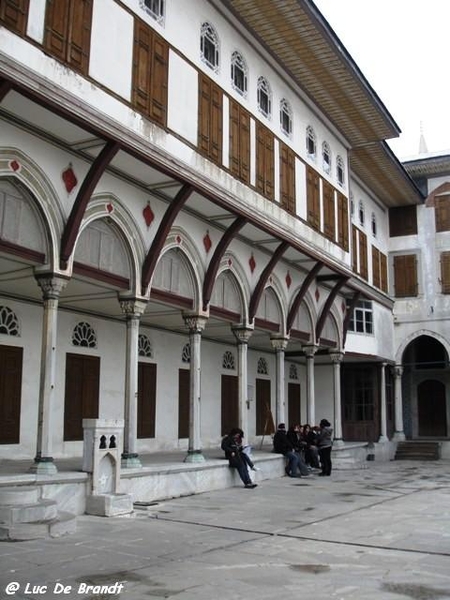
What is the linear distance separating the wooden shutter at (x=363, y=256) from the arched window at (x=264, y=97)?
899 cm

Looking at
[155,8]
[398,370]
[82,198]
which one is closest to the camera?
[82,198]

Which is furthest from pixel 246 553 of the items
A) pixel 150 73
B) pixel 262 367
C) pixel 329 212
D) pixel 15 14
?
pixel 262 367

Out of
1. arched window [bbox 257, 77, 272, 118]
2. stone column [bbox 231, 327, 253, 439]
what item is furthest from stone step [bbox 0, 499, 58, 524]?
arched window [bbox 257, 77, 272, 118]

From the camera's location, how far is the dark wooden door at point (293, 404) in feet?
78.2

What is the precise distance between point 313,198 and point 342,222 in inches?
90.5

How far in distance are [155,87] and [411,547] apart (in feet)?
27.1

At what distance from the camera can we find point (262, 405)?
21906mm

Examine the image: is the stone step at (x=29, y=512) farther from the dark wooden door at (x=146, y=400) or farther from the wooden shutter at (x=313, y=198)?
the wooden shutter at (x=313, y=198)

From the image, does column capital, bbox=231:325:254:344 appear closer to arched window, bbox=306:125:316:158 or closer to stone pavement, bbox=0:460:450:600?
stone pavement, bbox=0:460:450:600

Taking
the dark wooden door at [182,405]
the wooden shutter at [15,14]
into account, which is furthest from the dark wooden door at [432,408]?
the wooden shutter at [15,14]

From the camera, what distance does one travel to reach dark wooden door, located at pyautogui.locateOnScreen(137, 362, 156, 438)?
52.4 feet

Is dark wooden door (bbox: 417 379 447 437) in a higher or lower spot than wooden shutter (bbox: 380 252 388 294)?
lower

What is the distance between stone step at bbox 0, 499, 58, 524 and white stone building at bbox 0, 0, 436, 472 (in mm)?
1420

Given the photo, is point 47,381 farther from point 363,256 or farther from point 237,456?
point 363,256
